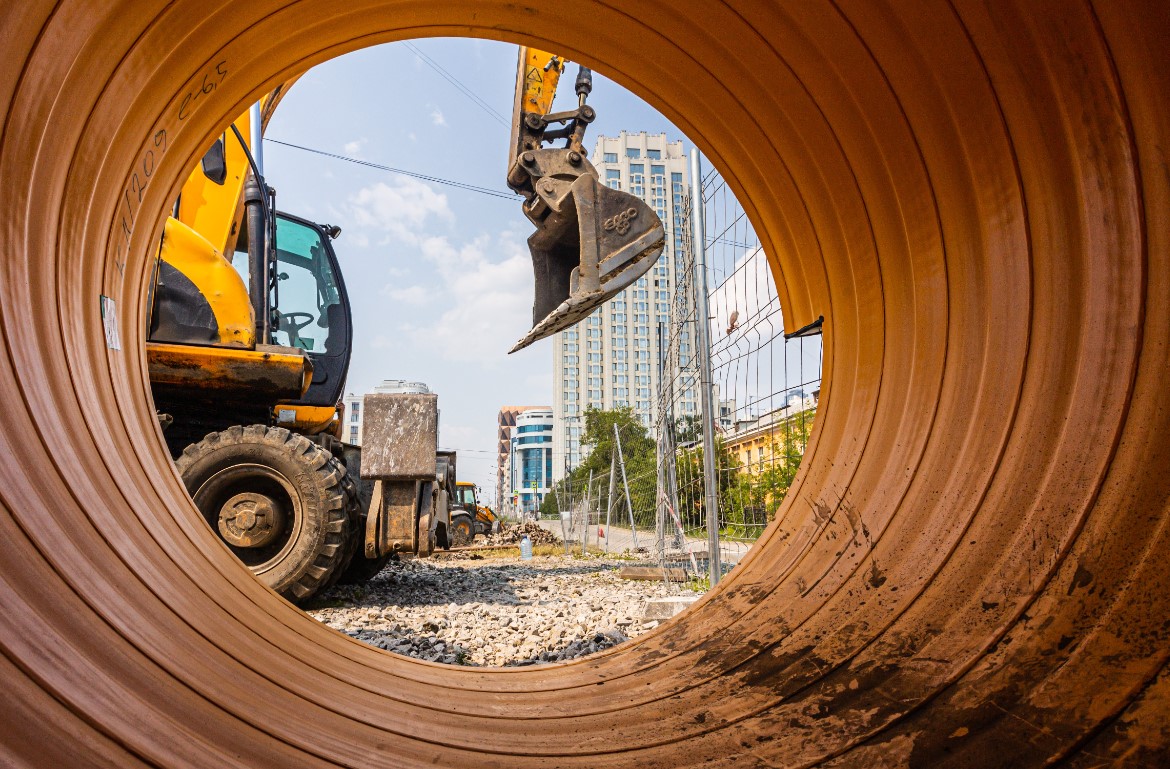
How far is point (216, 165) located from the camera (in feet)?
18.6

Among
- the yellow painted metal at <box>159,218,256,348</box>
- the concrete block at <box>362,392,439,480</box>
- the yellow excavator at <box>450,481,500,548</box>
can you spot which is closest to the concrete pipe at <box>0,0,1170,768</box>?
the yellow painted metal at <box>159,218,256,348</box>

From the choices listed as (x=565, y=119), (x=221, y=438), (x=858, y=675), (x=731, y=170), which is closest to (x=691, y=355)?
(x=565, y=119)

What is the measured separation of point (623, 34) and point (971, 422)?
1.81 m

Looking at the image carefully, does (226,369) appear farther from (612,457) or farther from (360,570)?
(612,457)

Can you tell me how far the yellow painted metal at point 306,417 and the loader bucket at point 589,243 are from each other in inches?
118

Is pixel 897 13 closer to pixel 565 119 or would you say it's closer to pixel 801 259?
pixel 801 259

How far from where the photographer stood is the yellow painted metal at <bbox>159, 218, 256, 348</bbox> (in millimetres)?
4975

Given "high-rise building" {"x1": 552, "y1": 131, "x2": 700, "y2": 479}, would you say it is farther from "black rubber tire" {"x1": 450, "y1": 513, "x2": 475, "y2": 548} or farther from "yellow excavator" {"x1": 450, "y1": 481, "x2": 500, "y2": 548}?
"black rubber tire" {"x1": 450, "y1": 513, "x2": 475, "y2": 548}

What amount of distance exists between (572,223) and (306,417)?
3.59m

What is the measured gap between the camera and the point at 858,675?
5.73 feet

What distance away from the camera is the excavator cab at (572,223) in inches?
179

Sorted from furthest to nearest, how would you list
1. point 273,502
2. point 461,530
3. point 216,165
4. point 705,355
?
point 461,530
point 216,165
point 273,502
point 705,355

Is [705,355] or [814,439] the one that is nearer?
[814,439]

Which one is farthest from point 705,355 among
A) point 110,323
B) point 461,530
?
point 461,530
